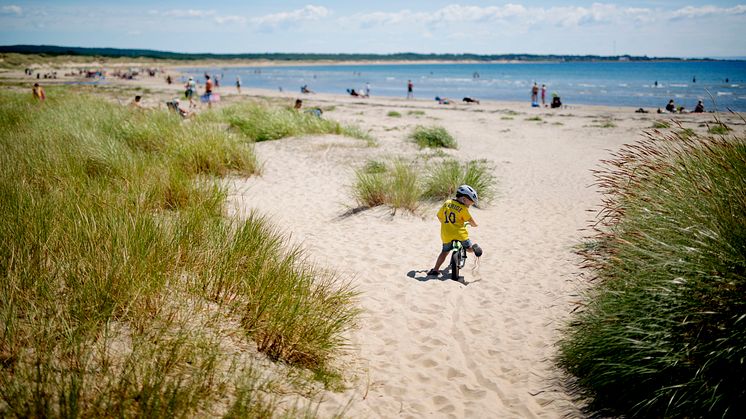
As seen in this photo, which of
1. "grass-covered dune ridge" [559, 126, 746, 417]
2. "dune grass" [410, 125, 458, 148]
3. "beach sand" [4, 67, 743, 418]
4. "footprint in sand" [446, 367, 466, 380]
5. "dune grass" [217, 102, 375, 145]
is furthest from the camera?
"dune grass" [410, 125, 458, 148]

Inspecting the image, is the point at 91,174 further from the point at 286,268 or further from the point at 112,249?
the point at 286,268

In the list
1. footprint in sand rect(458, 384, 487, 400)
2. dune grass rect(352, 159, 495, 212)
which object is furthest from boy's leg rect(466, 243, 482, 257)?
dune grass rect(352, 159, 495, 212)

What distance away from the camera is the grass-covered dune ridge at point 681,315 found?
266 centimetres

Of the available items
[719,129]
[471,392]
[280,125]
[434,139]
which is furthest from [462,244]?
[280,125]

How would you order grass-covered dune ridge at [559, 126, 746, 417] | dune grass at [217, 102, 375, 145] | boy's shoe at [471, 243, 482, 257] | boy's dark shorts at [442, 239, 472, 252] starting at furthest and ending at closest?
dune grass at [217, 102, 375, 145] → boy's dark shorts at [442, 239, 472, 252] → boy's shoe at [471, 243, 482, 257] → grass-covered dune ridge at [559, 126, 746, 417]

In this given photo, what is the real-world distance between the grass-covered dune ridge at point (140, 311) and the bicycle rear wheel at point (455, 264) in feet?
5.90

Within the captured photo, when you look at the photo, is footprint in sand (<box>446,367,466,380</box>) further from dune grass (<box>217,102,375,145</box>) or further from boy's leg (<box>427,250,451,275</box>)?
dune grass (<box>217,102,375,145</box>)

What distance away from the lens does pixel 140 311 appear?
310cm

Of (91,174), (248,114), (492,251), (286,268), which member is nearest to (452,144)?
(248,114)

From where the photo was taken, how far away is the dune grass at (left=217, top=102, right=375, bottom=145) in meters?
15.4

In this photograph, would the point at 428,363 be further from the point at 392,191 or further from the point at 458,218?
the point at 392,191

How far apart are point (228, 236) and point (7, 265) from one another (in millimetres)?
1834

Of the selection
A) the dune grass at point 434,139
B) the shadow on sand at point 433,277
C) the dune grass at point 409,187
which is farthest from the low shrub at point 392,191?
the dune grass at point 434,139

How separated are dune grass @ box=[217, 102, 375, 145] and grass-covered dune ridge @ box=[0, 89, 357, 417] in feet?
33.5
